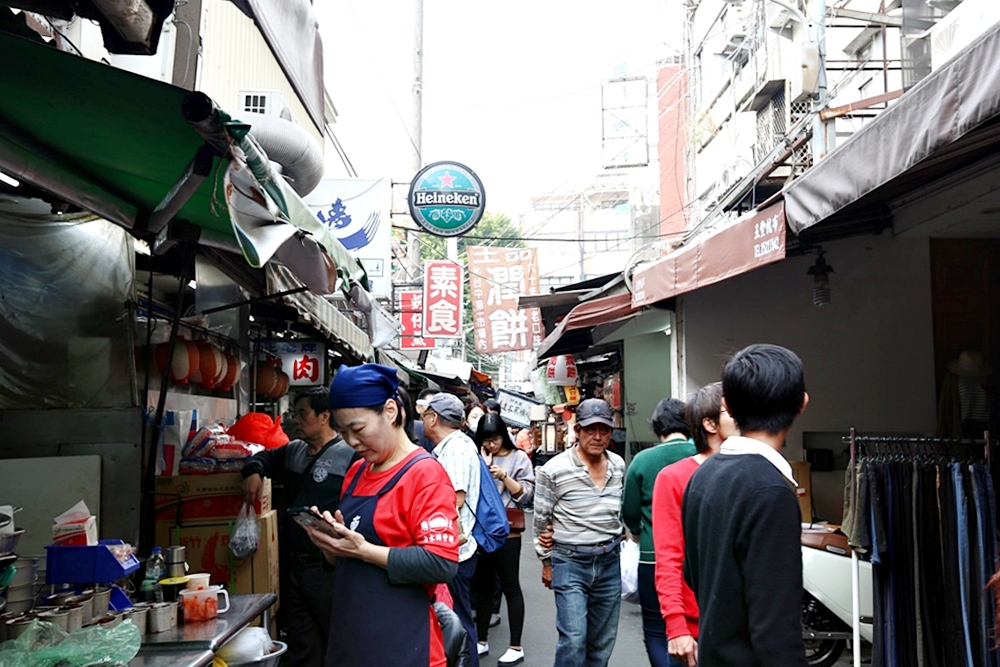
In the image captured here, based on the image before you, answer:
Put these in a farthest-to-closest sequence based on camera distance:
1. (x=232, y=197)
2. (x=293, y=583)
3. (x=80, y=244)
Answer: (x=80, y=244) → (x=293, y=583) → (x=232, y=197)

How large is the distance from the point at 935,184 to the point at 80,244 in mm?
6194

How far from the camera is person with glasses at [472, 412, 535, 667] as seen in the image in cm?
756

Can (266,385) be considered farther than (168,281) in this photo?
Yes

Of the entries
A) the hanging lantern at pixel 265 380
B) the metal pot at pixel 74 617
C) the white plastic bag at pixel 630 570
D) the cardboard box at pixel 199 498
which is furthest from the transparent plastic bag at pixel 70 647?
the hanging lantern at pixel 265 380

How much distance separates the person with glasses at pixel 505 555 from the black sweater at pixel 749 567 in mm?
4150

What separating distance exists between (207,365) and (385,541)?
15.2ft

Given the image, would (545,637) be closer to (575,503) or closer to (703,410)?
(575,503)

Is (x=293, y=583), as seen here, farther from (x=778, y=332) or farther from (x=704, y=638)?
(x=778, y=332)

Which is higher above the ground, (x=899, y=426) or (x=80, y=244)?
(x=80, y=244)

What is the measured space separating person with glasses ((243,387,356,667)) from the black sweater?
2711mm

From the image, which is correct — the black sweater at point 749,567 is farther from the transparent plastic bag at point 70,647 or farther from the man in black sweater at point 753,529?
the transparent plastic bag at point 70,647

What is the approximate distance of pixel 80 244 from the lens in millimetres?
5887

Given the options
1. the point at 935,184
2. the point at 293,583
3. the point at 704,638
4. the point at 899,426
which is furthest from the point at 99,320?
the point at 899,426

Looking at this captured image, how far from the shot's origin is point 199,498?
598 cm
